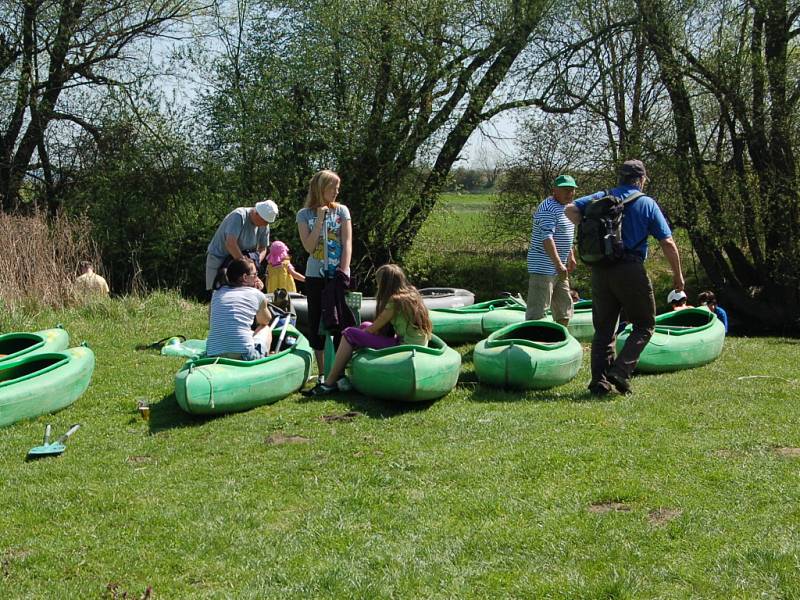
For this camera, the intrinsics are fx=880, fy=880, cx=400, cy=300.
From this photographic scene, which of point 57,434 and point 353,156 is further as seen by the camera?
point 353,156

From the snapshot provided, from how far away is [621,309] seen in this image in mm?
6863

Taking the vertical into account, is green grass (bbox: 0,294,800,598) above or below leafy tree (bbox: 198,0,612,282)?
below

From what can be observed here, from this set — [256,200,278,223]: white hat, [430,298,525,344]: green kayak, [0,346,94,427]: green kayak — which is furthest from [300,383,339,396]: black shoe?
[430,298,525,344]: green kayak

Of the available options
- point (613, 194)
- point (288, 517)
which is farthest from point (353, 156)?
point (288, 517)

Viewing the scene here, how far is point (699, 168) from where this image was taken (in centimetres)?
1405

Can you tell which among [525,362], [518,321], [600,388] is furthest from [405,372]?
[518,321]

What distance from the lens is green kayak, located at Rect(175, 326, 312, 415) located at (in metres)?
6.11

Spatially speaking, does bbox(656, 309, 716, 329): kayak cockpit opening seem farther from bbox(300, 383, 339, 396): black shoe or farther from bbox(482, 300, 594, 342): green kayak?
bbox(300, 383, 339, 396): black shoe

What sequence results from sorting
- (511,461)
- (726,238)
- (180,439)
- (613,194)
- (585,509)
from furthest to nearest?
(726,238)
(613,194)
(180,439)
(511,461)
(585,509)

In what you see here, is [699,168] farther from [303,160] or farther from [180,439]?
[180,439]

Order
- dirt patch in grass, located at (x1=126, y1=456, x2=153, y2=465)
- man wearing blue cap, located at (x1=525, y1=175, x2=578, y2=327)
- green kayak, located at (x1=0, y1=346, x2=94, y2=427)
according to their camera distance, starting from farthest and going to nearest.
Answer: man wearing blue cap, located at (x1=525, y1=175, x2=578, y2=327)
green kayak, located at (x1=0, y1=346, x2=94, y2=427)
dirt patch in grass, located at (x1=126, y1=456, x2=153, y2=465)

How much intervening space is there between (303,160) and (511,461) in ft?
32.7

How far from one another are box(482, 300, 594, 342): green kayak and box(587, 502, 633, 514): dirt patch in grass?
177 inches

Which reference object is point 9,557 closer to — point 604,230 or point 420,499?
point 420,499
